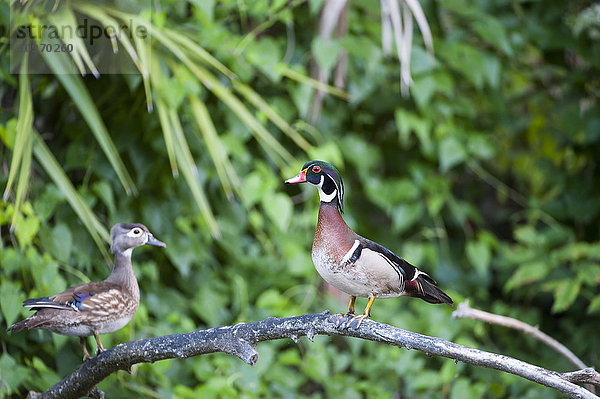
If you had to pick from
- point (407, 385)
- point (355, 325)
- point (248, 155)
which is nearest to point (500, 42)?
point (248, 155)

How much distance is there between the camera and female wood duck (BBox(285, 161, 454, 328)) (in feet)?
2.59

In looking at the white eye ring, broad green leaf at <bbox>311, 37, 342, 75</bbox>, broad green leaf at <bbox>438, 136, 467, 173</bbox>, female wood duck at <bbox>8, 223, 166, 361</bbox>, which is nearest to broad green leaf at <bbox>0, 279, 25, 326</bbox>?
female wood duck at <bbox>8, 223, 166, 361</bbox>

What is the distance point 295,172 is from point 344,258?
3.96ft

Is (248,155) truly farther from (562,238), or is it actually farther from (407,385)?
(562,238)

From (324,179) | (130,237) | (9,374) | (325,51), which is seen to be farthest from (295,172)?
(324,179)

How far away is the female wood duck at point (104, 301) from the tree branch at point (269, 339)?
68 mm

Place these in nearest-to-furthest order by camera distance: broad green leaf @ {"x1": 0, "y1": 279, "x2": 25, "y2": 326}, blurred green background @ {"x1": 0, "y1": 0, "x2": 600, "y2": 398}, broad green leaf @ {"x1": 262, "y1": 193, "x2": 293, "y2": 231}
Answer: broad green leaf @ {"x1": 0, "y1": 279, "x2": 25, "y2": 326}, blurred green background @ {"x1": 0, "y1": 0, "x2": 600, "y2": 398}, broad green leaf @ {"x1": 262, "y1": 193, "x2": 293, "y2": 231}

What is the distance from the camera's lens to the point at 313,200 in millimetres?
2338

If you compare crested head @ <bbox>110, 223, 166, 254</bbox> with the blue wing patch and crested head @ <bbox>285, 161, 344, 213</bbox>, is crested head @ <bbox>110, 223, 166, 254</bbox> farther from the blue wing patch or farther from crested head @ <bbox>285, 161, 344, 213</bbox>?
crested head @ <bbox>285, 161, 344, 213</bbox>

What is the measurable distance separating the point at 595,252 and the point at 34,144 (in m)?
1.86

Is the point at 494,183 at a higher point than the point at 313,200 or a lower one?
higher

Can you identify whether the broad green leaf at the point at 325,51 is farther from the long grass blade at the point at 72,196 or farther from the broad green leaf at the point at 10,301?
the broad green leaf at the point at 10,301

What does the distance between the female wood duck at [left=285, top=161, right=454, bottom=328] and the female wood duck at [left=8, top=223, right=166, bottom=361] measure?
250 millimetres

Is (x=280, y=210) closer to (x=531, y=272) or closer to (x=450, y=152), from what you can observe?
(x=450, y=152)
